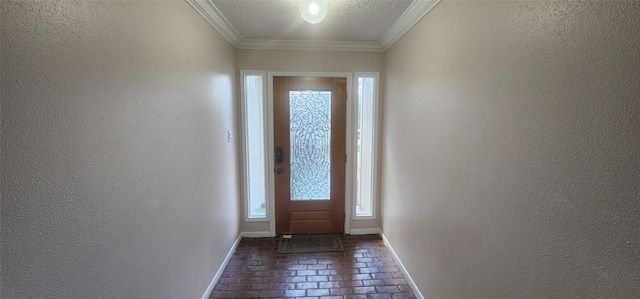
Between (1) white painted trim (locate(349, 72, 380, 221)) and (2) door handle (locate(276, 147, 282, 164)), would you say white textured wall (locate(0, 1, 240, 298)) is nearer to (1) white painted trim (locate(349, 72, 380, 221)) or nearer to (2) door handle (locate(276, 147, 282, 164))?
(2) door handle (locate(276, 147, 282, 164))

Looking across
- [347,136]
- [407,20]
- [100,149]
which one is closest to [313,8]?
[407,20]

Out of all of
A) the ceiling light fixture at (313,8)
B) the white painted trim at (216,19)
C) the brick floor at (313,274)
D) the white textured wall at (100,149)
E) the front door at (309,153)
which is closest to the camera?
the white textured wall at (100,149)

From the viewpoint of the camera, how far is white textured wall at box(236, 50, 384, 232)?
2816mm

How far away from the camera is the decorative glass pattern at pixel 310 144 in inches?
115

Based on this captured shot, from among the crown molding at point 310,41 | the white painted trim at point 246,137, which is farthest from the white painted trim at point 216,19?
the white painted trim at point 246,137

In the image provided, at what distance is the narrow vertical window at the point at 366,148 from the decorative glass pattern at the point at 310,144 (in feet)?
1.36

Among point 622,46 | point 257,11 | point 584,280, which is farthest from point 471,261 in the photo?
point 257,11

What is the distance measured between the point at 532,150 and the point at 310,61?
2.36 metres

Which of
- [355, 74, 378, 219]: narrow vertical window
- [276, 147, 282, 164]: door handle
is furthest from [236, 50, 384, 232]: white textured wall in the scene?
[276, 147, 282, 164]: door handle

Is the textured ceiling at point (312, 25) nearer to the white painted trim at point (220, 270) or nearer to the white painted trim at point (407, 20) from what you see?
the white painted trim at point (407, 20)

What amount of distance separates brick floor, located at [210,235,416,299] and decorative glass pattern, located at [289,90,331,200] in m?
0.74

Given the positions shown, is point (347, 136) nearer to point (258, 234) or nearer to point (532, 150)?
point (258, 234)

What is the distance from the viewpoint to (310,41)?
2762 mm

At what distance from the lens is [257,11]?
6.71ft
